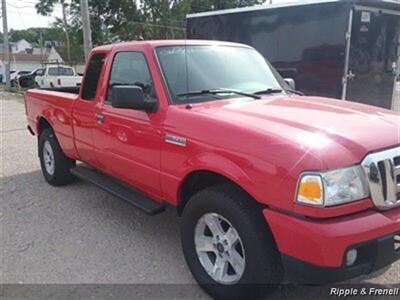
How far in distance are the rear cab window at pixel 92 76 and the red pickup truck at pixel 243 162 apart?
3 cm

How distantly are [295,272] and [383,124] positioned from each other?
125 centimetres

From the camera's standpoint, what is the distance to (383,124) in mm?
3119

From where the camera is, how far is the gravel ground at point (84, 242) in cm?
366

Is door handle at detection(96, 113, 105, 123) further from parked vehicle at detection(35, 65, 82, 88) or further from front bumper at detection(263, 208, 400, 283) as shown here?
parked vehicle at detection(35, 65, 82, 88)

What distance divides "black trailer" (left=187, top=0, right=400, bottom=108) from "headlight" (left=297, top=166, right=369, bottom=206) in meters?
4.94

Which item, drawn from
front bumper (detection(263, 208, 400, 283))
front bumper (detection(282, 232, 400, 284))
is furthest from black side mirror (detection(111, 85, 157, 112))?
front bumper (detection(282, 232, 400, 284))

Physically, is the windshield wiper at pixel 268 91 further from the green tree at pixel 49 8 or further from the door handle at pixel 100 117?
the green tree at pixel 49 8

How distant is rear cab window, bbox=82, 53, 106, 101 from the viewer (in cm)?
487

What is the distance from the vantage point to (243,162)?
9.41 feet

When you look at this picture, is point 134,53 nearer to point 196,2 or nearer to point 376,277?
point 376,277

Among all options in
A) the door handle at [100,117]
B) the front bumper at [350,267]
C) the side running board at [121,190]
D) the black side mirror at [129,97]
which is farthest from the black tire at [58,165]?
the front bumper at [350,267]

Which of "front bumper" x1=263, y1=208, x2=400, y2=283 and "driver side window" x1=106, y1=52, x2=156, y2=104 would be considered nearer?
"front bumper" x1=263, y1=208, x2=400, y2=283

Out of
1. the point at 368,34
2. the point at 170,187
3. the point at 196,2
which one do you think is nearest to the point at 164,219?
the point at 170,187

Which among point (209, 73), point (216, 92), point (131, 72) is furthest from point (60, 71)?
point (216, 92)
